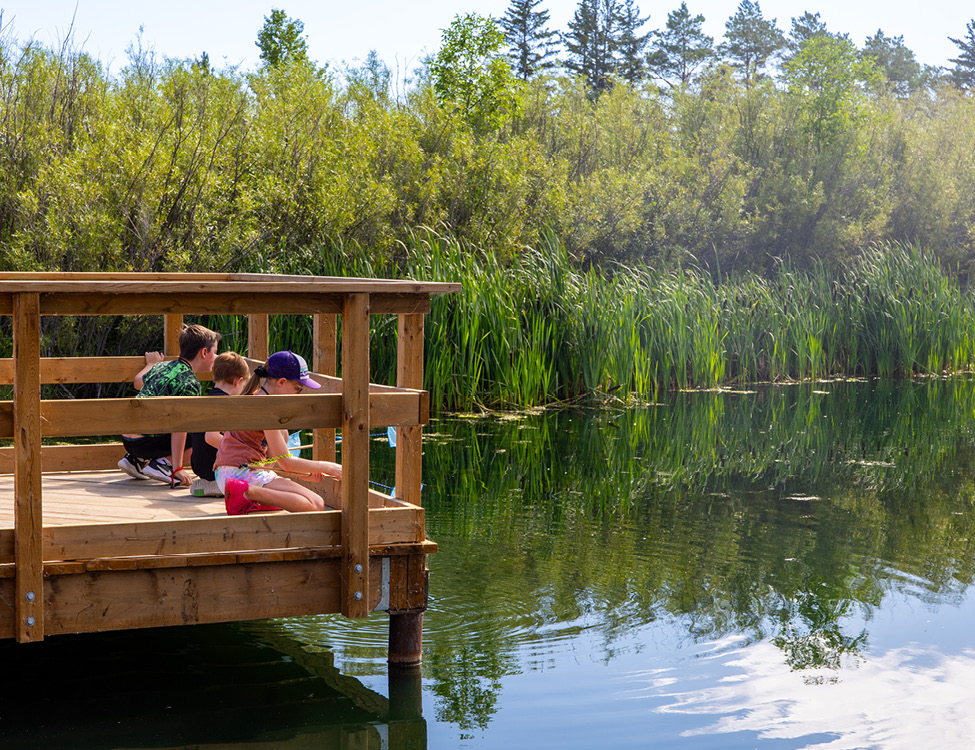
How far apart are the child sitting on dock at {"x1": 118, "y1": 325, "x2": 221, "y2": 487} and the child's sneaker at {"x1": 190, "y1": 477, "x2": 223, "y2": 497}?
266mm

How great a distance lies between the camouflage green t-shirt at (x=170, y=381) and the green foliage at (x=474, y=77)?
13003mm

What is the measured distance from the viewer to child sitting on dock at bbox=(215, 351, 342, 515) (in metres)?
4.73

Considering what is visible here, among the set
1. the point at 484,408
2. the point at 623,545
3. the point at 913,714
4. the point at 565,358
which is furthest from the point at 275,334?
the point at 913,714

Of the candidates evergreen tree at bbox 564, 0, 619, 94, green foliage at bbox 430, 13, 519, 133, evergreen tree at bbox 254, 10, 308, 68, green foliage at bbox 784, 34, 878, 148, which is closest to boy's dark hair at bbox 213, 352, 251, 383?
green foliage at bbox 430, 13, 519, 133

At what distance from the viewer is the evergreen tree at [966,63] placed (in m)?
63.0

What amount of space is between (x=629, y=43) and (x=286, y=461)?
156 feet

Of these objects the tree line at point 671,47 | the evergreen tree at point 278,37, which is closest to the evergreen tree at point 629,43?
the tree line at point 671,47

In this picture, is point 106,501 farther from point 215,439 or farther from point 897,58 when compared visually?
point 897,58

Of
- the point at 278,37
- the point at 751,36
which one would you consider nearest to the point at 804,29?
the point at 751,36

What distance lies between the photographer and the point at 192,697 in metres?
4.55

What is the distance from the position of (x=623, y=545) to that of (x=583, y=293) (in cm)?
773

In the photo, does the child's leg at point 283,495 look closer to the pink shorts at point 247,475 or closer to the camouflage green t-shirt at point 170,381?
the pink shorts at point 247,475

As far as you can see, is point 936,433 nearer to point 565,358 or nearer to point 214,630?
point 565,358

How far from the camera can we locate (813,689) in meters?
4.82
